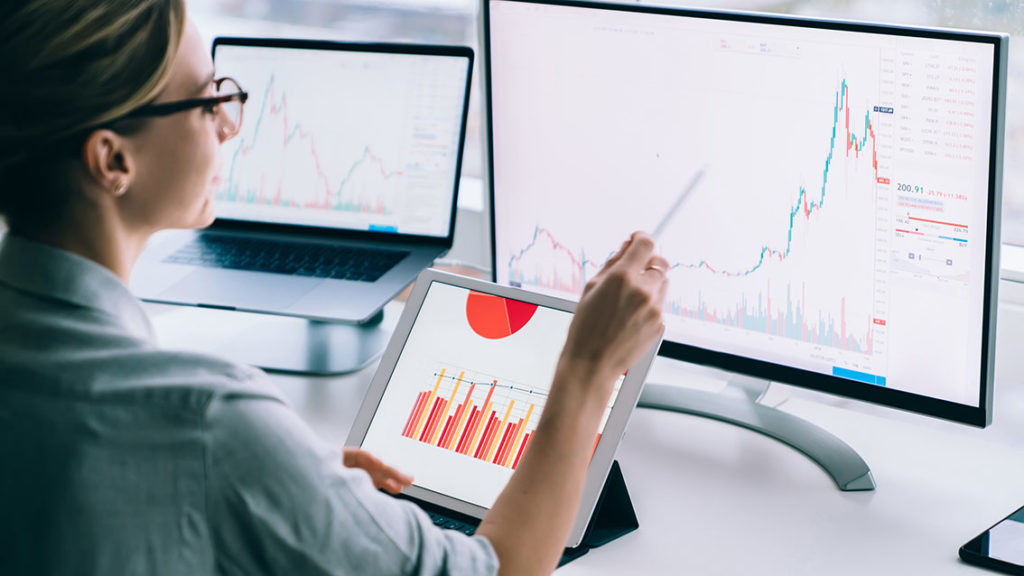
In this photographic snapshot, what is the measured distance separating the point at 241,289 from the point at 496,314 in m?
0.48

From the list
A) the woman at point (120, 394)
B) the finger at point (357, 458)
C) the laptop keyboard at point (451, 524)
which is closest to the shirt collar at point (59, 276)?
the woman at point (120, 394)

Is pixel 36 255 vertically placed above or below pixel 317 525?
above

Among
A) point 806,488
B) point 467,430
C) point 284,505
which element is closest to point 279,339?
Answer: point 467,430

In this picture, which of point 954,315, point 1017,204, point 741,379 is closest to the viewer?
point 954,315

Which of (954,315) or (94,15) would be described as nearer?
(94,15)

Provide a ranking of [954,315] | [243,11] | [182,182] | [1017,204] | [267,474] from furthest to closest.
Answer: [243,11], [1017,204], [954,315], [182,182], [267,474]

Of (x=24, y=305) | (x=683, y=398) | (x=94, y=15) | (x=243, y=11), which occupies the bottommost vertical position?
(x=683, y=398)

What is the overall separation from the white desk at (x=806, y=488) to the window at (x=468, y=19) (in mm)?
264

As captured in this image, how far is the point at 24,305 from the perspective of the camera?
0.65 meters

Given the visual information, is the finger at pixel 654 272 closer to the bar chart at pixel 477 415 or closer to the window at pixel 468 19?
the bar chart at pixel 477 415

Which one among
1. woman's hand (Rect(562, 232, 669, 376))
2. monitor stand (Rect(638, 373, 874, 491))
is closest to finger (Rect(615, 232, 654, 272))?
woman's hand (Rect(562, 232, 669, 376))

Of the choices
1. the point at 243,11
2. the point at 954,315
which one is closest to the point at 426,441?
the point at 954,315

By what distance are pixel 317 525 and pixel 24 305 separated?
24 cm

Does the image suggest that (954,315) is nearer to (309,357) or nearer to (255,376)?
(255,376)
